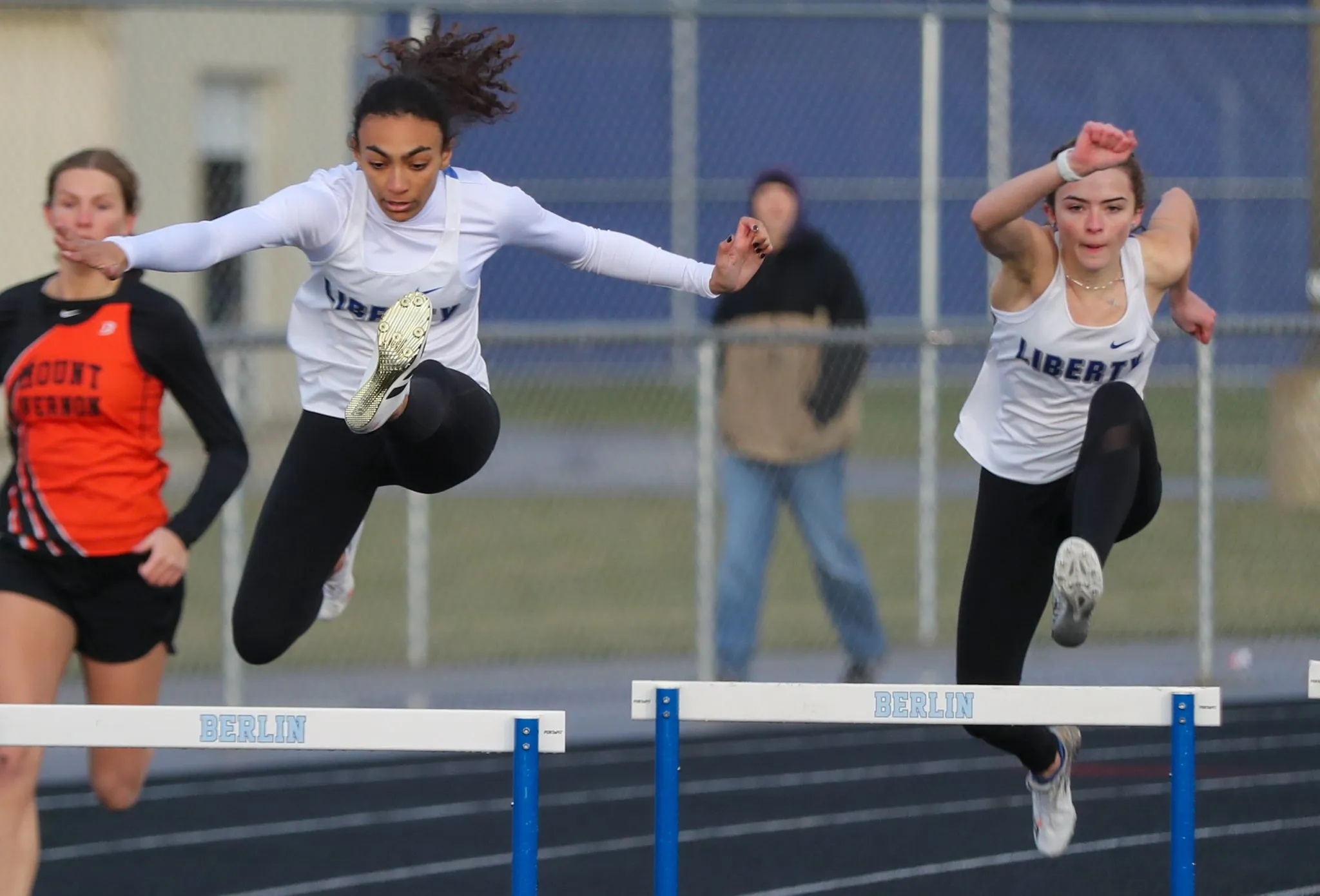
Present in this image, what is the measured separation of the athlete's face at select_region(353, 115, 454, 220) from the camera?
4523 mm

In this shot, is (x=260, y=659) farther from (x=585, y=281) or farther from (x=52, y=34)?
(x=585, y=281)

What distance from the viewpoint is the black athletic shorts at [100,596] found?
16.2 feet

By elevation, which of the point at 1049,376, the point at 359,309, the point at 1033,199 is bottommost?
the point at 1049,376

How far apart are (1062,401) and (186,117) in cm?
889

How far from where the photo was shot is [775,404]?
27.5 ft

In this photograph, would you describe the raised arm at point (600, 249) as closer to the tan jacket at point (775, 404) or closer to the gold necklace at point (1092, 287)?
the gold necklace at point (1092, 287)

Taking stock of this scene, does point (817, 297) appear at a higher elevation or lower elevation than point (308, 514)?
higher

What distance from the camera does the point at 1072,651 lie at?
29.2ft

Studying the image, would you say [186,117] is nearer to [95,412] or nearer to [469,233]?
[95,412]

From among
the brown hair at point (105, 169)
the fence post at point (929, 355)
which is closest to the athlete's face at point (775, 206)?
the fence post at point (929, 355)

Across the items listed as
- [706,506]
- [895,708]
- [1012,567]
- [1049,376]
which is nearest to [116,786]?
[895,708]

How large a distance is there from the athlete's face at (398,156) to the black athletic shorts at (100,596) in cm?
120

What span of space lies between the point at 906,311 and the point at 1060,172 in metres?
12.2

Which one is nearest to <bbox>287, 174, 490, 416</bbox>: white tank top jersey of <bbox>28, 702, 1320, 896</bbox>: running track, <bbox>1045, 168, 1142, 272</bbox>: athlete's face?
<bbox>1045, 168, 1142, 272</bbox>: athlete's face
